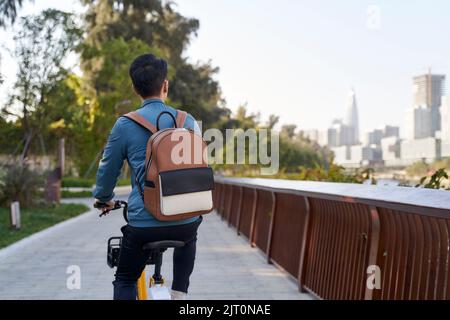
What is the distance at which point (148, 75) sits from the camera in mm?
3668

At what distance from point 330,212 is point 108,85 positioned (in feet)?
156

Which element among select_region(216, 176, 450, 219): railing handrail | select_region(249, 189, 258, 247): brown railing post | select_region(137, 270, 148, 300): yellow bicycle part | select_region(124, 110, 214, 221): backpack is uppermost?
select_region(124, 110, 214, 221): backpack

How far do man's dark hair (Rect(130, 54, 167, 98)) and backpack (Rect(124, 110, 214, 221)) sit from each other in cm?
24

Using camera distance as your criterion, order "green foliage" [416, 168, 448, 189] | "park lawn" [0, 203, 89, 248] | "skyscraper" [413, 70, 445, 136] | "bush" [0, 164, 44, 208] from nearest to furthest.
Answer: "green foliage" [416, 168, 448, 189], "park lawn" [0, 203, 89, 248], "bush" [0, 164, 44, 208], "skyscraper" [413, 70, 445, 136]

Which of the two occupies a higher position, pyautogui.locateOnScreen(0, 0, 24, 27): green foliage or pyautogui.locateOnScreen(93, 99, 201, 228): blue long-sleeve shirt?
pyautogui.locateOnScreen(0, 0, 24, 27): green foliage

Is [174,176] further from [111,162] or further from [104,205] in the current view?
[104,205]

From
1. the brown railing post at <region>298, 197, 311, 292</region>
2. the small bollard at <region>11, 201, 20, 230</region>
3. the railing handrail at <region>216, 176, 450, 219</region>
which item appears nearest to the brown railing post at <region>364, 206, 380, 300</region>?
the railing handrail at <region>216, 176, 450, 219</region>

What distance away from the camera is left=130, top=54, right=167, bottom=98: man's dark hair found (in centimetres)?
366

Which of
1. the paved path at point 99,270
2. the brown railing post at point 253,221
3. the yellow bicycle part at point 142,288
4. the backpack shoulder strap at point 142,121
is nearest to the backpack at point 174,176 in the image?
the backpack shoulder strap at point 142,121

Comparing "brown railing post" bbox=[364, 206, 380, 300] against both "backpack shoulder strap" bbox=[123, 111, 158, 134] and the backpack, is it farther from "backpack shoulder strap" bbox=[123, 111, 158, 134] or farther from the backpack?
"backpack shoulder strap" bbox=[123, 111, 158, 134]

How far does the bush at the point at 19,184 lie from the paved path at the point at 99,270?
6333mm

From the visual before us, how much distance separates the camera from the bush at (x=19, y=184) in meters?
21.4

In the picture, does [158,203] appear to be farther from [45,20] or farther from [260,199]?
[45,20]

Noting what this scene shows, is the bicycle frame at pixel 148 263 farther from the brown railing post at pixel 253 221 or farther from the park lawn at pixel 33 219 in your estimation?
the park lawn at pixel 33 219
